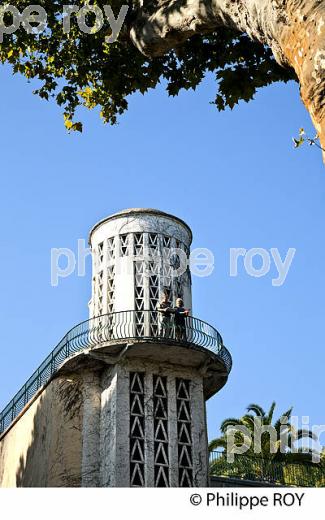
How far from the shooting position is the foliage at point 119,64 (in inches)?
419

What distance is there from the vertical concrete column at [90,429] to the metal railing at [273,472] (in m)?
7.21

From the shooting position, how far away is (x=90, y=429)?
27203 mm

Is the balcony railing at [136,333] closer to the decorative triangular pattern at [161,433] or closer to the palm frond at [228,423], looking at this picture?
the decorative triangular pattern at [161,433]

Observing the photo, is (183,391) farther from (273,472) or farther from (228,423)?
(228,423)

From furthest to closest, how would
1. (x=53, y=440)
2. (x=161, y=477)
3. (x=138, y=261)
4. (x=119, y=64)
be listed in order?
(x=138, y=261) → (x=53, y=440) → (x=161, y=477) → (x=119, y=64)

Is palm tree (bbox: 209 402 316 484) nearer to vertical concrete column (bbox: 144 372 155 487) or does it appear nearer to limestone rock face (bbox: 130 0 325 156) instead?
vertical concrete column (bbox: 144 372 155 487)

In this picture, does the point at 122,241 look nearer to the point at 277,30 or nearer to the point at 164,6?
the point at 164,6

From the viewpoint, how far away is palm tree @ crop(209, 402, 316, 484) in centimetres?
3453

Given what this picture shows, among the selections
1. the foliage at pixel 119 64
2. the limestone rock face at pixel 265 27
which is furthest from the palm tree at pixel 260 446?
the limestone rock face at pixel 265 27

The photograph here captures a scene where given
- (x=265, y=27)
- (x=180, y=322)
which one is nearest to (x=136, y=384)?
(x=180, y=322)

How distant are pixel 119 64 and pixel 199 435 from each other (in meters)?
17.3

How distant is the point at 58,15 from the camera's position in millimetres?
13719

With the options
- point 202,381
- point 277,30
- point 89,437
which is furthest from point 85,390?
point 277,30

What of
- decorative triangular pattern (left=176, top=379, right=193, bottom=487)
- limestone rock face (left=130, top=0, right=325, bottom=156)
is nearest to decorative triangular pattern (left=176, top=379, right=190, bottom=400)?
decorative triangular pattern (left=176, top=379, right=193, bottom=487)
